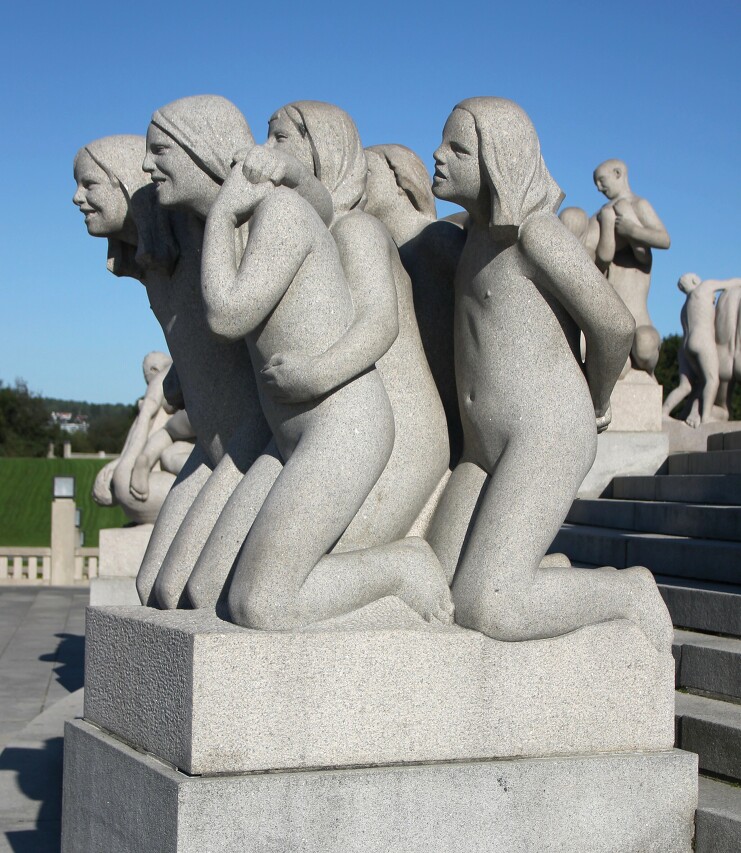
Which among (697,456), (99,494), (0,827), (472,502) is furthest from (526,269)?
(99,494)

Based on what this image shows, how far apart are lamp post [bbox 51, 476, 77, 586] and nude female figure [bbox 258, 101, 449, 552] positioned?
50.3 ft

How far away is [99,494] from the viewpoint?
11250 millimetres

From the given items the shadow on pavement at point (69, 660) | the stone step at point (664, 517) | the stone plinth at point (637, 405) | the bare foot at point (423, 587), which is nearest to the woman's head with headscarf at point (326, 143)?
the bare foot at point (423, 587)

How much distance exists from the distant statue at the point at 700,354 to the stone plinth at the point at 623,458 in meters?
3.97

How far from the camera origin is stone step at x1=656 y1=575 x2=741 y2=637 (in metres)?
5.38

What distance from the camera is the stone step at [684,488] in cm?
784

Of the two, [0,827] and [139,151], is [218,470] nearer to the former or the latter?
[139,151]

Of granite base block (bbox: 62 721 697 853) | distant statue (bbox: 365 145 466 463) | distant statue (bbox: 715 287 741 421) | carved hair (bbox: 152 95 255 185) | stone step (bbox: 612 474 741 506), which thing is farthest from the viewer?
distant statue (bbox: 715 287 741 421)

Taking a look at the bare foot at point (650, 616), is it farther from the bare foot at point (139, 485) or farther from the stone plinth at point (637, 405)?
the stone plinth at point (637, 405)

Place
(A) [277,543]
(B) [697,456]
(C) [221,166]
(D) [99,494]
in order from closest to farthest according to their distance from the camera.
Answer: (A) [277,543]
(C) [221,166]
(B) [697,456]
(D) [99,494]

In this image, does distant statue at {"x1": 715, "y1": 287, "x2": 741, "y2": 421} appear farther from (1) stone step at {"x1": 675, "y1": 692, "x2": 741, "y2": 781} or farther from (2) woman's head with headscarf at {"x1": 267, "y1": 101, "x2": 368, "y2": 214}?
(2) woman's head with headscarf at {"x1": 267, "y1": 101, "x2": 368, "y2": 214}

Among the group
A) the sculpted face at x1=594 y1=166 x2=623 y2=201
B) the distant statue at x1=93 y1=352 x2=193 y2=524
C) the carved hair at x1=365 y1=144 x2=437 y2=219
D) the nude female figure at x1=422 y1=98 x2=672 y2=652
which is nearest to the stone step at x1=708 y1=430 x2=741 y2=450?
the sculpted face at x1=594 y1=166 x2=623 y2=201

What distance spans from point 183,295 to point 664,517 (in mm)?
4331

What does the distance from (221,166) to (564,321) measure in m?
1.34
